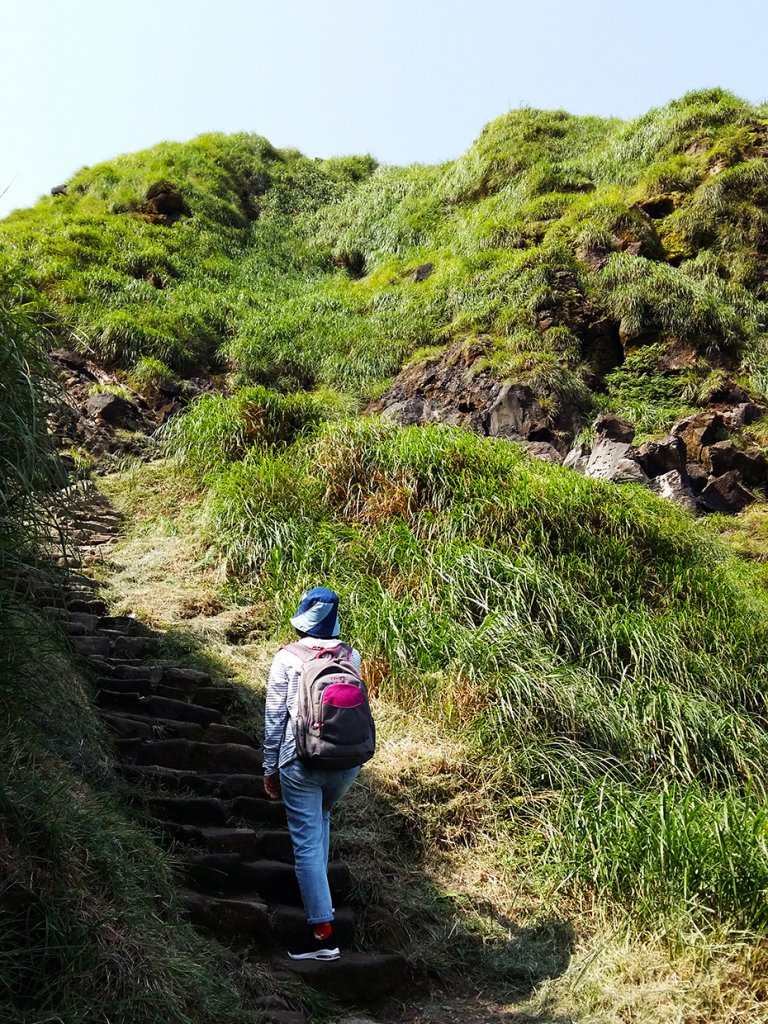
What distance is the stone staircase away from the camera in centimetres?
418

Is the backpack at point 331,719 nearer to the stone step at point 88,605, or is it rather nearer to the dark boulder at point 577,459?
the stone step at point 88,605

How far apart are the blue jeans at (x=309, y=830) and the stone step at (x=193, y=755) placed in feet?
4.06

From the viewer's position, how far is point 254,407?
11.2 meters

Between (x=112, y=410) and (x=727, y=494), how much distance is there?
8.54 m

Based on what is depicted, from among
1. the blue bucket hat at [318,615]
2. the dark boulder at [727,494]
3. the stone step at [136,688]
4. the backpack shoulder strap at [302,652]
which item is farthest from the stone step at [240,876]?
the dark boulder at [727,494]

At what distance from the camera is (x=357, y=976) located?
4.24 m

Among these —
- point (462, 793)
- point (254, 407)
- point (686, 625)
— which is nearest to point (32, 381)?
point (462, 793)

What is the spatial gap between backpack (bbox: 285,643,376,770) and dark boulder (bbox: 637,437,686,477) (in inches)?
313

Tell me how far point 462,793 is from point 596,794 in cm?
91

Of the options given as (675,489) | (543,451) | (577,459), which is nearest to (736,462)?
(675,489)

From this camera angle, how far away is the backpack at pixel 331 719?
4121 millimetres

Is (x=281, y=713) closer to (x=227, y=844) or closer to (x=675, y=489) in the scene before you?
(x=227, y=844)

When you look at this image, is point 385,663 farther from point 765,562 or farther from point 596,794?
point 765,562

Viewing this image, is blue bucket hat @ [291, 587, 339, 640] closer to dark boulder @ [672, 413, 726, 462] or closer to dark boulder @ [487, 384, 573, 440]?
dark boulder @ [487, 384, 573, 440]
